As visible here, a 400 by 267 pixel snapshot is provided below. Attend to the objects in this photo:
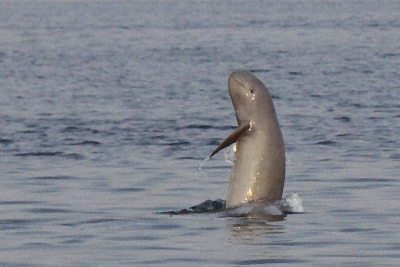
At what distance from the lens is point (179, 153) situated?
20719 millimetres

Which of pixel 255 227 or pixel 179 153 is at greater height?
pixel 255 227

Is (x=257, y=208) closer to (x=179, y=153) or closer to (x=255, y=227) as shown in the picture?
(x=255, y=227)

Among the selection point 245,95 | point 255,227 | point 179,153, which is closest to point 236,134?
point 245,95

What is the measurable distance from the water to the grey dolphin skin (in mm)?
560

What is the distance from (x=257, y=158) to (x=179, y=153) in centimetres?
594

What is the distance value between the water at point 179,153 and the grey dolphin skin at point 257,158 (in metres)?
0.56

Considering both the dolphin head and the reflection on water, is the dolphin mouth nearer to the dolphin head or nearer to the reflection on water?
the dolphin head

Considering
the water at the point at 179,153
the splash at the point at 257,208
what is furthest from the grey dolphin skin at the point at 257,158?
the water at the point at 179,153

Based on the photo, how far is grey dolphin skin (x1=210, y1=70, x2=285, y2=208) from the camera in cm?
1485

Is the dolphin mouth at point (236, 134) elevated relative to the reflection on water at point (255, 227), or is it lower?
elevated

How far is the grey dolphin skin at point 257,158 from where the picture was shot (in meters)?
14.9

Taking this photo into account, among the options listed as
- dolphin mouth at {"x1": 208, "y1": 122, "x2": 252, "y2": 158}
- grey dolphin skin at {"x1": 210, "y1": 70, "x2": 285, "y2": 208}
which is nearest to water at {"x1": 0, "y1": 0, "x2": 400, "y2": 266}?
grey dolphin skin at {"x1": 210, "y1": 70, "x2": 285, "y2": 208}

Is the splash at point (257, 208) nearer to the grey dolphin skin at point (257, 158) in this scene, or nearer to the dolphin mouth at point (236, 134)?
the grey dolphin skin at point (257, 158)

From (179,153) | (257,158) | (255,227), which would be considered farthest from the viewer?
(179,153)
